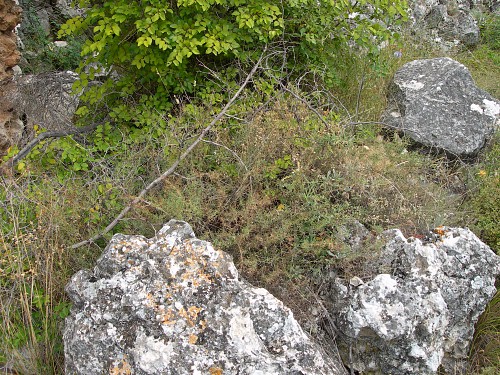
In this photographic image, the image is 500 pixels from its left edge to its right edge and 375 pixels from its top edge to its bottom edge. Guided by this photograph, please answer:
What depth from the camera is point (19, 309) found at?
120 inches

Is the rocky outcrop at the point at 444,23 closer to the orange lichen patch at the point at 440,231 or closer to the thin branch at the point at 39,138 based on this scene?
the orange lichen patch at the point at 440,231

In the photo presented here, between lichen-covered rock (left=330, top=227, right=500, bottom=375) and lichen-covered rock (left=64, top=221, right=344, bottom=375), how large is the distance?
1.13 feet

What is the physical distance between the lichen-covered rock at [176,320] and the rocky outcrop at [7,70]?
274cm

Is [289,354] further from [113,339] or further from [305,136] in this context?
[305,136]

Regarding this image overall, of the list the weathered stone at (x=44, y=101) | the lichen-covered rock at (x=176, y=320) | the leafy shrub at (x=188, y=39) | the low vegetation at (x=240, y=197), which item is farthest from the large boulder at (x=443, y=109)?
the weathered stone at (x=44, y=101)

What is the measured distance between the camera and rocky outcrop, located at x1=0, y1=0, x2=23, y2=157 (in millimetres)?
4887

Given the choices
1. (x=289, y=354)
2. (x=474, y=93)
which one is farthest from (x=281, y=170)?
(x=474, y=93)

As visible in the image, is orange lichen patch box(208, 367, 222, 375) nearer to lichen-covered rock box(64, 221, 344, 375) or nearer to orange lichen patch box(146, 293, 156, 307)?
lichen-covered rock box(64, 221, 344, 375)

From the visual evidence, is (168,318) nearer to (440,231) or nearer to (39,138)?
(440,231)

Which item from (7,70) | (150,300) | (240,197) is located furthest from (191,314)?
(7,70)

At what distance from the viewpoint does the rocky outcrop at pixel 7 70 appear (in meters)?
4.89

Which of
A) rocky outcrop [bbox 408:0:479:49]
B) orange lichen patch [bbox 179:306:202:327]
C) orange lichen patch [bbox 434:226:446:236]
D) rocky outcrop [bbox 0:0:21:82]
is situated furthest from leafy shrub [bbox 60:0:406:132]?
rocky outcrop [bbox 408:0:479:49]

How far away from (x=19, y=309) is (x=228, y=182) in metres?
1.59

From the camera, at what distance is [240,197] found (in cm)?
336
